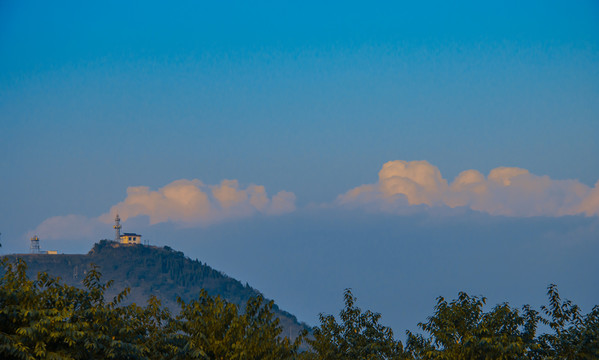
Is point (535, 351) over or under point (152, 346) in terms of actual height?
over

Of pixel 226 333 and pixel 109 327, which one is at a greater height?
pixel 226 333

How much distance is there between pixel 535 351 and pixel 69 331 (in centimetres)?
1707

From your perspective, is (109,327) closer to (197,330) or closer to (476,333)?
(197,330)

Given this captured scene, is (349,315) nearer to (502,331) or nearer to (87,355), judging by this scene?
(502,331)

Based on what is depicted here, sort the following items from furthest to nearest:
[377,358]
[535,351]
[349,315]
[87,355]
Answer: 1. [349,315]
2. [377,358]
3. [535,351]
4. [87,355]

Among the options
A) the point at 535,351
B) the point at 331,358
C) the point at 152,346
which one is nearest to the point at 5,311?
the point at 152,346

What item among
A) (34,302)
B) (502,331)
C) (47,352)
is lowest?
(47,352)

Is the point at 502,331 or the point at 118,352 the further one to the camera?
the point at 502,331

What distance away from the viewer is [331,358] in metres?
34.9

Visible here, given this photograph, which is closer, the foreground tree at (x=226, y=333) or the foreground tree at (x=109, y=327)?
the foreground tree at (x=109, y=327)

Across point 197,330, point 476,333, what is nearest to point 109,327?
point 197,330

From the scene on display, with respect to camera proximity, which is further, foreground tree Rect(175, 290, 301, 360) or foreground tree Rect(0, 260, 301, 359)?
foreground tree Rect(175, 290, 301, 360)

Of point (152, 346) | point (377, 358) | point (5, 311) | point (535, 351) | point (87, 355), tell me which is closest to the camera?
point (5, 311)

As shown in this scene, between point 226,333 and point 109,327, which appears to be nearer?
point 109,327
